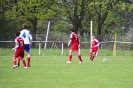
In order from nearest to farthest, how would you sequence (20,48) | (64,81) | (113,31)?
1. (64,81)
2. (20,48)
3. (113,31)

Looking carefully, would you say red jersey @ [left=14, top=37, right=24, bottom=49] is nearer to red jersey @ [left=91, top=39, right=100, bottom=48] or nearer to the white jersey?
the white jersey

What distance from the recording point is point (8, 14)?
181 ft

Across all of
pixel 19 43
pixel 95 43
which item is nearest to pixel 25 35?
pixel 19 43

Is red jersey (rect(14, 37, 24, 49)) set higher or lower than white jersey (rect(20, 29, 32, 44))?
lower

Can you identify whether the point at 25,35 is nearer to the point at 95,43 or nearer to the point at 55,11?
the point at 95,43

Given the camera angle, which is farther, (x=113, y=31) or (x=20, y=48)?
(x=113, y=31)

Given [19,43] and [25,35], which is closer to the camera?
[19,43]

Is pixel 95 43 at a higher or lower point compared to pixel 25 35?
lower

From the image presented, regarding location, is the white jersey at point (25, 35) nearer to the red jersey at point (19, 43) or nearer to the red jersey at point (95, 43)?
the red jersey at point (19, 43)

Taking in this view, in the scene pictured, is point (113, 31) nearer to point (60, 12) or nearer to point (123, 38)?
point (60, 12)

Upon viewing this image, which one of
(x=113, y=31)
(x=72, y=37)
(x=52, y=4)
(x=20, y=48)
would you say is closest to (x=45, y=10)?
(x=52, y=4)

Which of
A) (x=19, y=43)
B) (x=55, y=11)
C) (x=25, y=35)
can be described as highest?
(x=55, y=11)

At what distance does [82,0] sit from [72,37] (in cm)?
2941

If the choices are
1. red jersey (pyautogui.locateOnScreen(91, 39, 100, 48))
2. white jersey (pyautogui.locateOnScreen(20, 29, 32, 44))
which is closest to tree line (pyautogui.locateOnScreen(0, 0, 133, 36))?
red jersey (pyautogui.locateOnScreen(91, 39, 100, 48))
